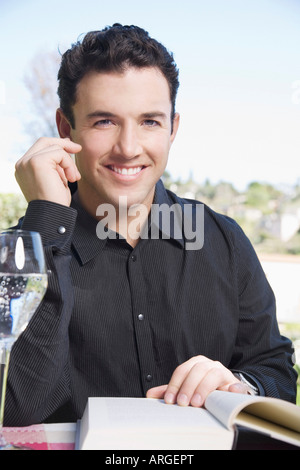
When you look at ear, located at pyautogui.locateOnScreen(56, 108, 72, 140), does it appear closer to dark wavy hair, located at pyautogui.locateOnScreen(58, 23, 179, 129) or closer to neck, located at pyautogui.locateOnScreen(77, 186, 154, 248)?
dark wavy hair, located at pyautogui.locateOnScreen(58, 23, 179, 129)

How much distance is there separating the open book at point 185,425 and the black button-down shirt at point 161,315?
0.48 meters

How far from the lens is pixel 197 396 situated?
3.02ft

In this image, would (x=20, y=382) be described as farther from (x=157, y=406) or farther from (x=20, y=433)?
(x=157, y=406)

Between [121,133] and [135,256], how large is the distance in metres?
0.33

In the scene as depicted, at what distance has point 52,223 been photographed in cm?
118

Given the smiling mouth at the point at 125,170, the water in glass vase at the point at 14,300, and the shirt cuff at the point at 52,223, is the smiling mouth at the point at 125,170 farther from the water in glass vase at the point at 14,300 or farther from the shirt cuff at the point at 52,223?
the water in glass vase at the point at 14,300

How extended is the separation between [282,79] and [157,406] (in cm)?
1941

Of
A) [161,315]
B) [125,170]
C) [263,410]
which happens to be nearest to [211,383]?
[263,410]

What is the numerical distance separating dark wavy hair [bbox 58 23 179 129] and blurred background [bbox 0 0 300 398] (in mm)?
9723

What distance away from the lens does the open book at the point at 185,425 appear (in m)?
0.69

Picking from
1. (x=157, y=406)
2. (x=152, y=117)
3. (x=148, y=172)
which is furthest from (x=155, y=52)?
(x=157, y=406)

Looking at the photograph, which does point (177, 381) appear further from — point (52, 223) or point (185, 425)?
point (52, 223)

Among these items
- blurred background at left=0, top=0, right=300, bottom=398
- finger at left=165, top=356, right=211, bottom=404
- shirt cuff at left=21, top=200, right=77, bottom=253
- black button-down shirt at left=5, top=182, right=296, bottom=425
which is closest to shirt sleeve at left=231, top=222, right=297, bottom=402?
black button-down shirt at left=5, top=182, right=296, bottom=425

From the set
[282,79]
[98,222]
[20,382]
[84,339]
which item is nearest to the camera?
[20,382]
